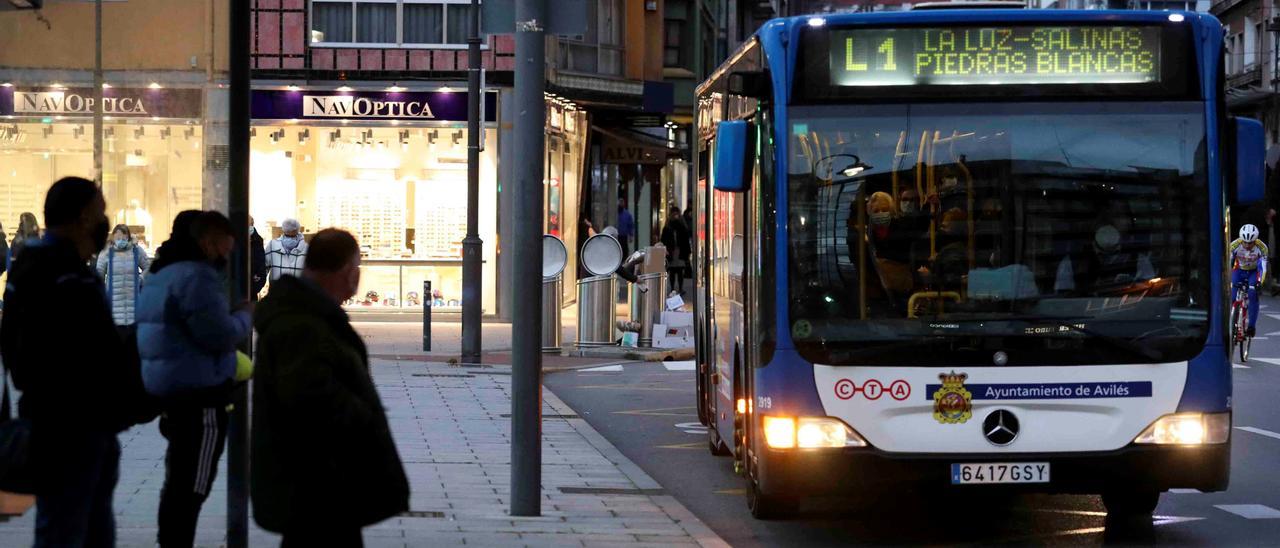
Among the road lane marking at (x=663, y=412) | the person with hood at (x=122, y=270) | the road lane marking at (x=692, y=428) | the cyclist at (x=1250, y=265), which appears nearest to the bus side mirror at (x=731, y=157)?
the road lane marking at (x=692, y=428)

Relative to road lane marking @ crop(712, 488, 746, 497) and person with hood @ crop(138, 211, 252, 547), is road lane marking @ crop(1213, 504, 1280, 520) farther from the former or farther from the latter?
person with hood @ crop(138, 211, 252, 547)

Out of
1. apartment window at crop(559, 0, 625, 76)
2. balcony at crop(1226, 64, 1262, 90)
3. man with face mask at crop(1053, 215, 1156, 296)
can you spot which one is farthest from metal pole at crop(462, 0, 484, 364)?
balcony at crop(1226, 64, 1262, 90)

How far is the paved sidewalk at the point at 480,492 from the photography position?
29.7 feet

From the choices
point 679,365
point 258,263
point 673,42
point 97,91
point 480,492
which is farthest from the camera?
point 673,42

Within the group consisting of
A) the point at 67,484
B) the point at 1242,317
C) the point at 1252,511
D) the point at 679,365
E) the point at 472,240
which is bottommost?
the point at 1252,511

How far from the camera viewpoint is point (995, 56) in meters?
9.37

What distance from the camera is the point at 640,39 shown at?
120 feet

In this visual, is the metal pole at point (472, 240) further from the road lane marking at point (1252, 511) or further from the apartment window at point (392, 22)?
the road lane marking at point (1252, 511)

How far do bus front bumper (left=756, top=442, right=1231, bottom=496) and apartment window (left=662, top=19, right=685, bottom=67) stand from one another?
3829 cm

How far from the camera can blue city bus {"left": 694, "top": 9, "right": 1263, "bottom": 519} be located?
9148 mm

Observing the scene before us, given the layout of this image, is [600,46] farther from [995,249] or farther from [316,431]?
[316,431]

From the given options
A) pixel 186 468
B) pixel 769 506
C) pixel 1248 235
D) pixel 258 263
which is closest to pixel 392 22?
pixel 258 263

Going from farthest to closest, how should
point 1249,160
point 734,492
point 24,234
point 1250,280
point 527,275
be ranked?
1. point 24,234
2. point 1250,280
3. point 734,492
4. point 527,275
5. point 1249,160

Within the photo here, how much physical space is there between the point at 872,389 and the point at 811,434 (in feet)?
1.18
